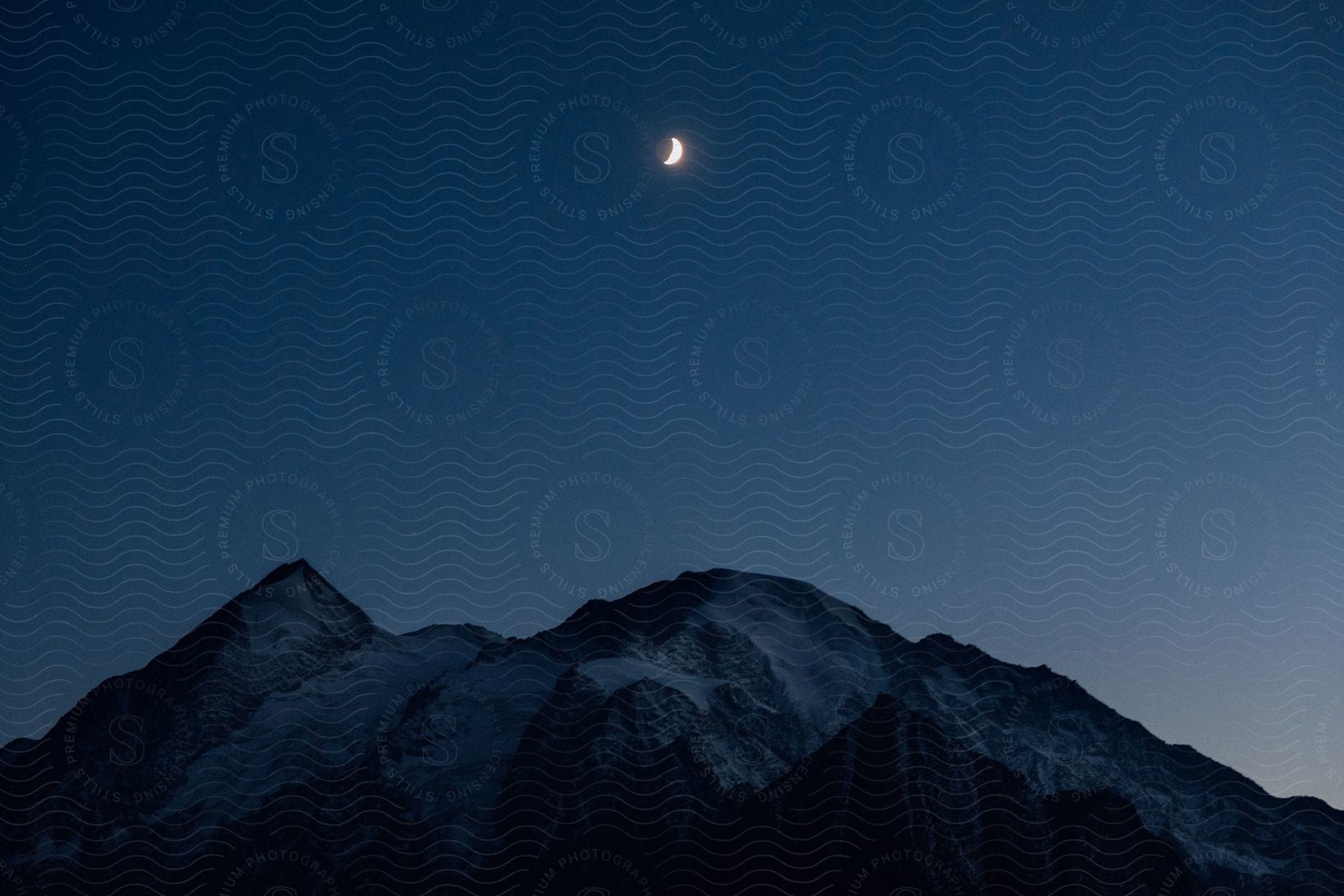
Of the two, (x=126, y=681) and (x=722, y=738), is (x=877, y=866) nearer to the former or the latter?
(x=722, y=738)

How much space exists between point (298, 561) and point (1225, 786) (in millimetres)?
28084

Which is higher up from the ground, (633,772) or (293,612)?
(293,612)

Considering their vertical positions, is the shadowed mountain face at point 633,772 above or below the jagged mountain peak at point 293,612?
below

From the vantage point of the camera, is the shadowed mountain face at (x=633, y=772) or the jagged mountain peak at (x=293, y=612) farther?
the jagged mountain peak at (x=293, y=612)

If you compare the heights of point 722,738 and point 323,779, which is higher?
point 722,738

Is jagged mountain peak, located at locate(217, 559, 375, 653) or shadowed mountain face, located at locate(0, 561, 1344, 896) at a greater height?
jagged mountain peak, located at locate(217, 559, 375, 653)

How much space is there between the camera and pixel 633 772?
27.1m

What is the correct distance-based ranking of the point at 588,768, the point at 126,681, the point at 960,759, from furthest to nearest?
the point at 126,681 → the point at 588,768 → the point at 960,759

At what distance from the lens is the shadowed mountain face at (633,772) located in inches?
989

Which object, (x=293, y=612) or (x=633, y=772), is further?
(x=293, y=612)

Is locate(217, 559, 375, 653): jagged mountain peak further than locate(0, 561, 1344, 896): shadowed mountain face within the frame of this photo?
Yes

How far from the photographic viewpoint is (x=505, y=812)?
88.3 feet

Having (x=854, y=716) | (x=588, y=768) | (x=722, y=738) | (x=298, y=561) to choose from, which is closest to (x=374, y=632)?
(x=298, y=561)

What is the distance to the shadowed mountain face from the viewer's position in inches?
989
